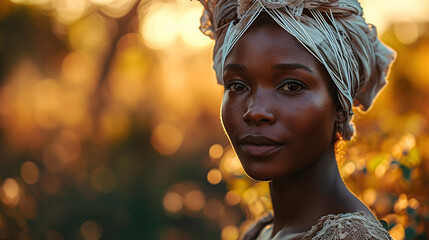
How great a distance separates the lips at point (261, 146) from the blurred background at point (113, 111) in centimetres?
624

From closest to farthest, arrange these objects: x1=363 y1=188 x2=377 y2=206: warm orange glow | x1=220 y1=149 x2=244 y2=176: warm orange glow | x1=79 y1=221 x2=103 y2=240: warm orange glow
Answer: x1=363 y1=188 x2=377 y2=206: warm orange glow
x1=220 y1=149 x2=244 y2=176: warm orange glow
x1=79 y1=221 x2=103 y2=240: warm orange glow

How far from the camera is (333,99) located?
2227 mm

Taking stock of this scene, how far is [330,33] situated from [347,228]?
736 mm

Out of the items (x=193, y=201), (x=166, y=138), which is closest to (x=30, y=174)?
(x=193, y=201)

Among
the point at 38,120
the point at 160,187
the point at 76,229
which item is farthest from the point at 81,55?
the point at 76,229

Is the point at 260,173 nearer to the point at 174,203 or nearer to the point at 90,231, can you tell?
the point at 174,203

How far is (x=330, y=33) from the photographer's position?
2.21m

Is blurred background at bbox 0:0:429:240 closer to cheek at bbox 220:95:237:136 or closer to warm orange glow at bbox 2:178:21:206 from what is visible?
warm orange glow at bbox 2:178:21:206

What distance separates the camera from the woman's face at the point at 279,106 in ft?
6.88

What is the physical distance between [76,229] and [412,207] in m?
6.67

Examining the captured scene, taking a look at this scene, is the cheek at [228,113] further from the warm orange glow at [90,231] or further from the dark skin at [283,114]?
the warm orange glow at [90,231]

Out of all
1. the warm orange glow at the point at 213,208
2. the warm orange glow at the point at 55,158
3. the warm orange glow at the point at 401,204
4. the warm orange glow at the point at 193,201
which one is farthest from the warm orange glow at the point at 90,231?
the warm orange glow at the point at 401,204

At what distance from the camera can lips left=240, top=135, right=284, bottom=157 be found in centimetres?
211

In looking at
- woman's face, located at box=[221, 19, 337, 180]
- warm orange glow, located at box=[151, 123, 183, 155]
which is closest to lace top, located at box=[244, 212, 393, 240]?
woman's face, located at box=[221, 19, 337, 180]
